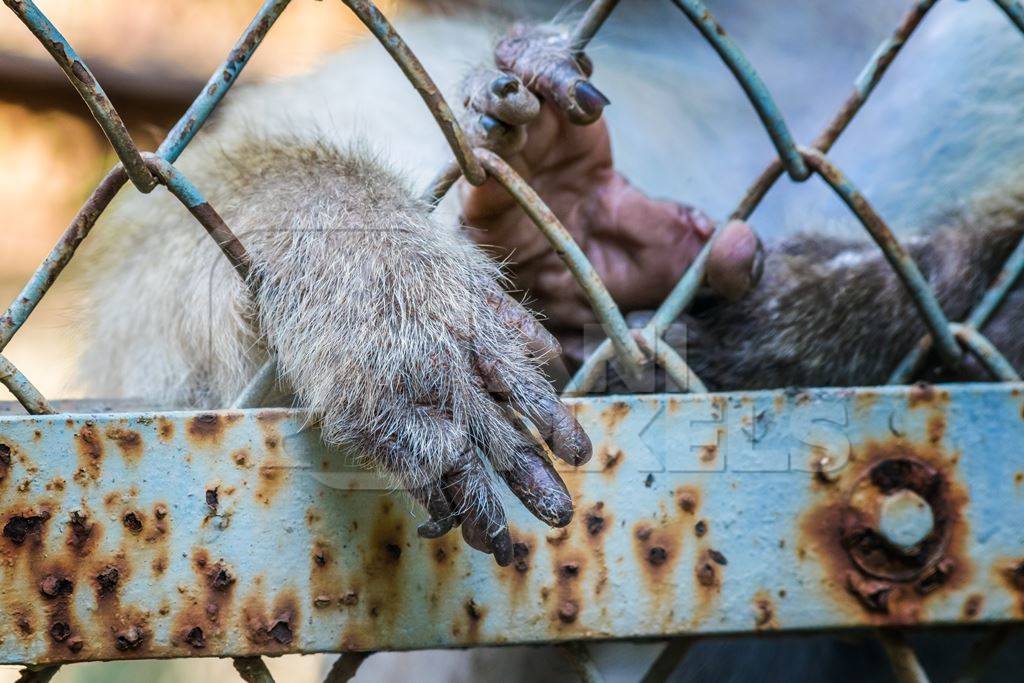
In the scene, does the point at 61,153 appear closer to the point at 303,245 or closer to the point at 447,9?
the point at 447,9

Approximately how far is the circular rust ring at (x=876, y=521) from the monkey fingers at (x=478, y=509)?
249mm

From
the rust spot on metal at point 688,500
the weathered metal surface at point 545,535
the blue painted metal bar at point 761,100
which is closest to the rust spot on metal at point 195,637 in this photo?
the weathered metal surface at point 545,535

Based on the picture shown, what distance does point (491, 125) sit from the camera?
0.87m

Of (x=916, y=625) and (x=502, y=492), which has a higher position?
(x=502, y=492)

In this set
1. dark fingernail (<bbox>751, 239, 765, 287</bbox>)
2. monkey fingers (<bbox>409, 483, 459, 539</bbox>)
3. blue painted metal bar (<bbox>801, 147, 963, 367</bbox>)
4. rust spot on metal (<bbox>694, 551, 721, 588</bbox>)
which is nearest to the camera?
monkey fingers (<bbox>409, 483, 459, 539</bbox>)

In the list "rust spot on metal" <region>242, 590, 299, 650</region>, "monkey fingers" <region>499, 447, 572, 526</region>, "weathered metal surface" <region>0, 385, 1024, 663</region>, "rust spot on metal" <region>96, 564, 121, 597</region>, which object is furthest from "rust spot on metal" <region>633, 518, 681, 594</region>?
"rust spot on metal" <region>96, 564, 121, 597</region>

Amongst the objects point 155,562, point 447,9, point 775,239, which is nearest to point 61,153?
point 447,9

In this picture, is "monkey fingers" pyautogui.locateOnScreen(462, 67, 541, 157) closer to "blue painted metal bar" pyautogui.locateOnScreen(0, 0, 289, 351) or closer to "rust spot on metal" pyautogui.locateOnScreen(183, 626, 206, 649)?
"blue painted metal bar" pyautogui.locateOnScreen(0, 0, 289, 351)

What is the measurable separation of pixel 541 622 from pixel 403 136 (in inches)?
37.2

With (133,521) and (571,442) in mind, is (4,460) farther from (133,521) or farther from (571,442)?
(571,442)

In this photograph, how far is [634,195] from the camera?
1077 mm

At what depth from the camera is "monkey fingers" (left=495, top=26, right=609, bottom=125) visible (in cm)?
87

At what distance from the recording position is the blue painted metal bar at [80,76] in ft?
1.98

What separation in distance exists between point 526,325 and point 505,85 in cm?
20
